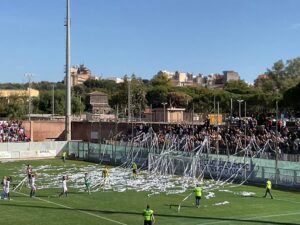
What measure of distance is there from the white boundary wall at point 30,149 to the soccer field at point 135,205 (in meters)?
21.6

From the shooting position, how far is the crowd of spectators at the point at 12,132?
77.2m

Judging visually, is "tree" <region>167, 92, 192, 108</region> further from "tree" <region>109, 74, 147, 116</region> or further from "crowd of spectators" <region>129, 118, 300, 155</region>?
"crowd of spectators" <region>129, 118, 300, 155</region>

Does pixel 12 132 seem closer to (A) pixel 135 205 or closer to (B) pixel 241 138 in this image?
(B) pixel 241 138

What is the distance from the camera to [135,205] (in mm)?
31844

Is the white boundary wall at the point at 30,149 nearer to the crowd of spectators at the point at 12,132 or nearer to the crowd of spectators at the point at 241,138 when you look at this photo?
the crowd of spectators at the point at 12,132

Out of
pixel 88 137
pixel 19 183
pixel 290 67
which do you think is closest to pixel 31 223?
pixel 19 183

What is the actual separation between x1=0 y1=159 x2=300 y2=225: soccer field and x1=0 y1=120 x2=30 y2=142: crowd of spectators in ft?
112

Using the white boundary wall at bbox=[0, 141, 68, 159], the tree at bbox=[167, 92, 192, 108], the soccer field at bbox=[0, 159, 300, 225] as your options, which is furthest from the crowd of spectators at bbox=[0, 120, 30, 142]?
the tree at bbox=[167, 92, 192, 108]

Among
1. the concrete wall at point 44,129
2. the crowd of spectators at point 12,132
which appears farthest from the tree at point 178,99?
the crowd of spectators at point 12,132

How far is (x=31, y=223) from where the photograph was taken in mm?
26375

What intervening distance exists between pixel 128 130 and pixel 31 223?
51482 mm

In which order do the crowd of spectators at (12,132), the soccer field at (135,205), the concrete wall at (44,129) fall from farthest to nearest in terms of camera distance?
the concrete wall at (44,129), the crowd of spectators at (12,132), the soccer field at (135,205)

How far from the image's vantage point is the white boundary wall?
65.3m

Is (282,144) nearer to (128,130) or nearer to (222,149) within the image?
(222,149)
